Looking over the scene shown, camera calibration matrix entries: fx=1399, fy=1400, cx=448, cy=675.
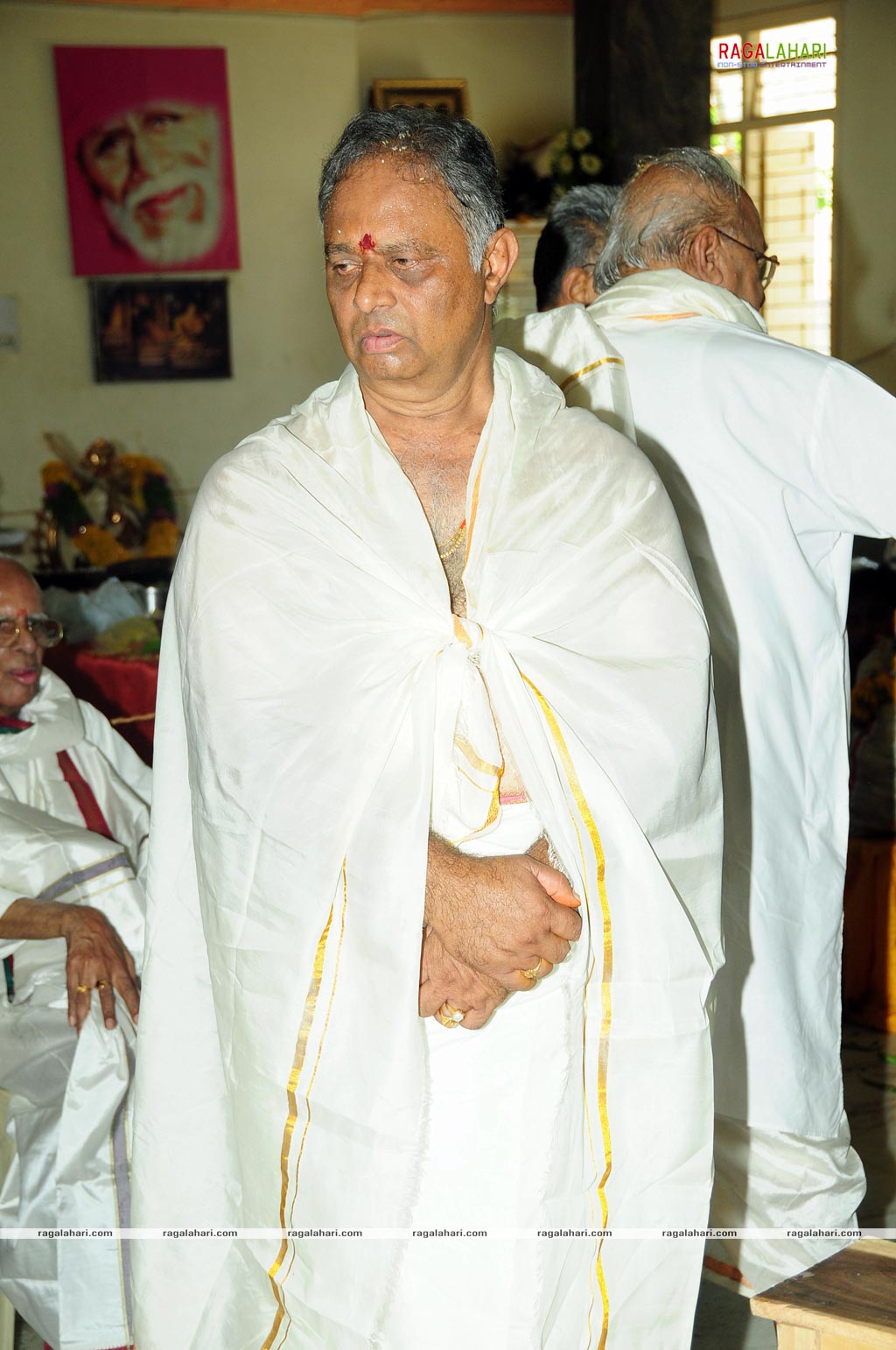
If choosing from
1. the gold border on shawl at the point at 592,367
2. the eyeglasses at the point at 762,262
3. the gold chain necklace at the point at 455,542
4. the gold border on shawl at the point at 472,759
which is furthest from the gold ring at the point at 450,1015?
the eyeglasses at the point at 762,262

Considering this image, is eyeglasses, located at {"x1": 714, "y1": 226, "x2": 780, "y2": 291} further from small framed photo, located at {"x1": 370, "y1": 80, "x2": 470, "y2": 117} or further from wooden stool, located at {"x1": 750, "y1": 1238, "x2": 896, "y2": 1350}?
small framed photo, located at {"x1": 370, "y1": 80, "x2": 470, "y2": 117}

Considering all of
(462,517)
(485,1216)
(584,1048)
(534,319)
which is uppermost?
(534,319)

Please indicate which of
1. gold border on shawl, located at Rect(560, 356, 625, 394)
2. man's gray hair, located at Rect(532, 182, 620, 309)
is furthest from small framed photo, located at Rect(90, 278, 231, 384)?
gold border on shawl, located at Rect(560, 356, 625, 394)

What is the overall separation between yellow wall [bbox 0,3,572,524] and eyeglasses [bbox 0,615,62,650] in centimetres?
566

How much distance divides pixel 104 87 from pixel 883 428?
7.05 metres

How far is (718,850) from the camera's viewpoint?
A: 1826 millimetres

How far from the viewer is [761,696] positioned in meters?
2.34

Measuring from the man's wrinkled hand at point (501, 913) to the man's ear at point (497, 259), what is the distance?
28.5 inches

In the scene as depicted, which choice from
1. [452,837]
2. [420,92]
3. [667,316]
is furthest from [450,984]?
[420,92]

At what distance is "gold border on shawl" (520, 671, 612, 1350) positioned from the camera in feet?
5.59

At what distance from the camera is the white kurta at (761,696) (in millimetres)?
2264

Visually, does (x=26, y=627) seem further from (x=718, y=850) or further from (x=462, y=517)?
(x=718, y=850)

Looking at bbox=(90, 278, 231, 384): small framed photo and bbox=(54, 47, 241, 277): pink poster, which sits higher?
bbox=(54, 47, 241, 277): pink poster

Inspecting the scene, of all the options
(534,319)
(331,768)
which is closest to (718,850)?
(331,768)
